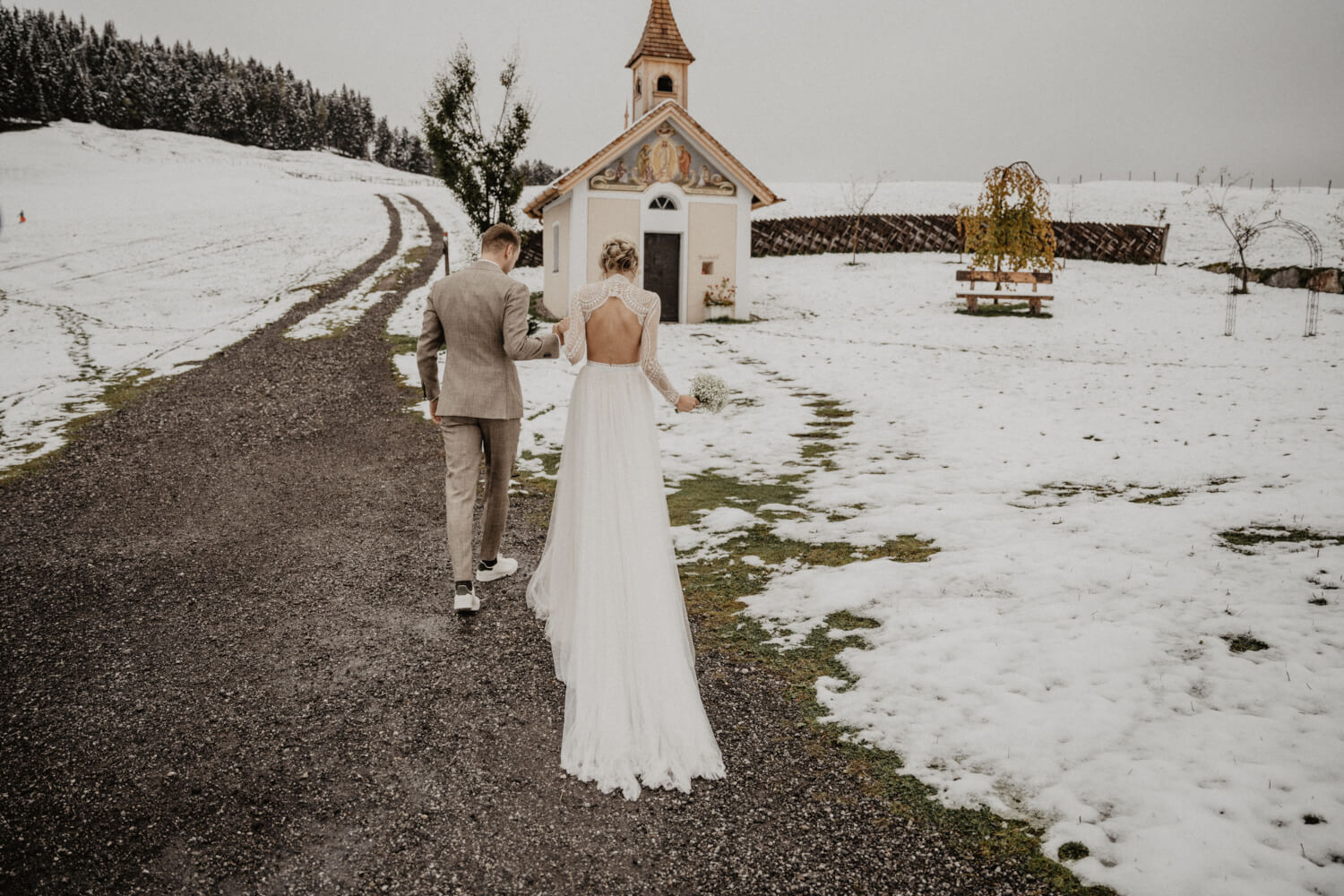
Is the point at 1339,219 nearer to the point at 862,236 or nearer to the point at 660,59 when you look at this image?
the point at 862,236

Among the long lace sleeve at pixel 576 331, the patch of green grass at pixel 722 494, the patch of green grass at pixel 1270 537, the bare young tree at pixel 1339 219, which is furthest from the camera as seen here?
the bare young tree at pixel 1339 219

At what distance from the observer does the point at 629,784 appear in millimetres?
3549

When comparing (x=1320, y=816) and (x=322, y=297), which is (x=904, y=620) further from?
(x=322, y=297)

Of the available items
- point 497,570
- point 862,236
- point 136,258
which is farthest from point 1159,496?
point 136,258

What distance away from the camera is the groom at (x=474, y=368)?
5.02 m

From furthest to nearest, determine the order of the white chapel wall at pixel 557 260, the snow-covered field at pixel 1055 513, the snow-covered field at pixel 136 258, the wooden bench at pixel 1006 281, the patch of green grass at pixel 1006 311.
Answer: the wooden bench at pixel 1006 281, the patch of green grass at pixel 1006 311, the white chapel wall at pixel 557 260, the snow-covered field at pixel 136 258, the snow-covered field at pixel 1055 513

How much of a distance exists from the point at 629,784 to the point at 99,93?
12009 cm

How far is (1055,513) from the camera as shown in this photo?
23.8ft

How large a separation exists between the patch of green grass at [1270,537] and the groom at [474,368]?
5.66 metres

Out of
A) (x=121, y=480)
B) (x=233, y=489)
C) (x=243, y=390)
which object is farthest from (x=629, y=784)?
(x=243, y=390)

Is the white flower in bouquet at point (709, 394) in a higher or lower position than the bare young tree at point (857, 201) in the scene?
lower

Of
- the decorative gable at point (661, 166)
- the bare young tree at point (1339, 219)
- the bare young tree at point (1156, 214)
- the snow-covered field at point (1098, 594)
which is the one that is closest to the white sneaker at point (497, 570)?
the snow-covered field at point (1098, 594)

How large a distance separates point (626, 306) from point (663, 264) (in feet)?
61.7

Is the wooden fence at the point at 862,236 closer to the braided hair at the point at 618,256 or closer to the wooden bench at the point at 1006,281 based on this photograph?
the wooden bench at the point at 1006,281
